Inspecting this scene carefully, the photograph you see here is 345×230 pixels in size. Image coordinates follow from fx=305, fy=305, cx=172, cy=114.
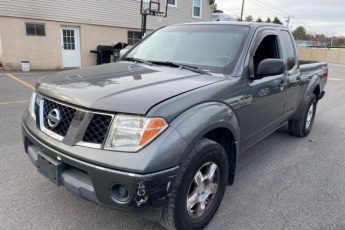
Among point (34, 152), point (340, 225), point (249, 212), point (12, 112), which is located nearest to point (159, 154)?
point (34, 152)

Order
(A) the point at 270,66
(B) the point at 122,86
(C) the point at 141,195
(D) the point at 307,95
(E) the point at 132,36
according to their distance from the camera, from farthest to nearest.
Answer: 1. (E) the point at 132,36
2. (D) the point at 307,95
3. (A) the point at 270,66
4. (B) the point at 122,86
5. (C) the point at 141,195

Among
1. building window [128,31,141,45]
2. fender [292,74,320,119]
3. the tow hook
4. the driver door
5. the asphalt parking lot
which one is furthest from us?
building window [128,31,141,45]

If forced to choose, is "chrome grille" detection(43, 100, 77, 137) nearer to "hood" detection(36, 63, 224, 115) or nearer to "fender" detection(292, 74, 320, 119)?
"hood" detection(36, 63, 224, 115)

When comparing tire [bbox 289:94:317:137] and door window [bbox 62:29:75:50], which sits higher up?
door window [bbox 62:29:75:50]

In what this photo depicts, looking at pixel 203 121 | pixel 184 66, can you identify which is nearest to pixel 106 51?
pixel 184 66

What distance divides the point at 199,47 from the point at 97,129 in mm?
1758

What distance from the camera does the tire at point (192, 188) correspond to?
2257 millimetres

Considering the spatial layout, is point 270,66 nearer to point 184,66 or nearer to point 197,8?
point 184,66

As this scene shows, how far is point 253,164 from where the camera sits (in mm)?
4191

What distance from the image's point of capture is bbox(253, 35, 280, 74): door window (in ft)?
11.7

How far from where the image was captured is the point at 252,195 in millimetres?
3379

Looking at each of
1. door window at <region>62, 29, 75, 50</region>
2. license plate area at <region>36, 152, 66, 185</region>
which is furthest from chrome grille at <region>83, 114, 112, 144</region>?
door window at <region>62, 29, 75, 50</region>

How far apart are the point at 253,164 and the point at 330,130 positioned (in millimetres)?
2774

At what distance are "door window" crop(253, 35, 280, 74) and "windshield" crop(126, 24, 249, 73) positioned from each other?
0.33 metres
